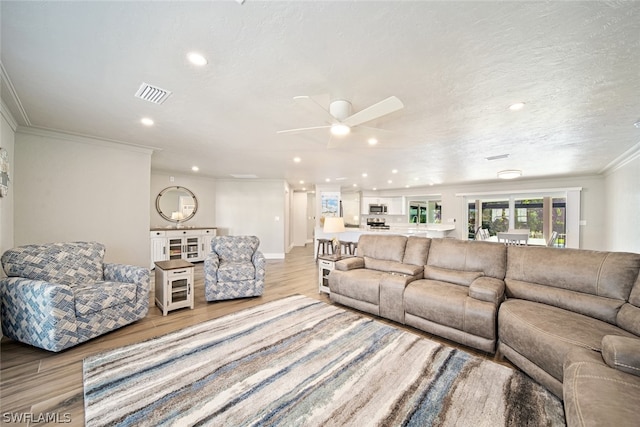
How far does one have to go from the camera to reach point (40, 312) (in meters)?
2.21

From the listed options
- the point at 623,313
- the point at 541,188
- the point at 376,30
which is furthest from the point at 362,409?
the point at 541,188

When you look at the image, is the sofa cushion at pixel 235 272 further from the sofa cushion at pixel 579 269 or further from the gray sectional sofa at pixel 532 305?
the sofa cushion at pixel 579 269

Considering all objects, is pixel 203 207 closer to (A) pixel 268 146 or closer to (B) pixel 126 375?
(A) pixel 268 146

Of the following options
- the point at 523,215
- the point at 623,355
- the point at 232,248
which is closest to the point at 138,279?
the point at 232,248

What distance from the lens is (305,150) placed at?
4238 millimetres

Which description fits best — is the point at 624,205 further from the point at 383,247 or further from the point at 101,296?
the point at 101,296

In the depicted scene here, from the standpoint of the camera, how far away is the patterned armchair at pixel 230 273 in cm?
360

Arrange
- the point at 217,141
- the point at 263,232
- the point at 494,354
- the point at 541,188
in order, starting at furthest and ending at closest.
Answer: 1. the point at 263,232
2. the point at 541,188
3. the point at 217,141
4. the point at 494,354

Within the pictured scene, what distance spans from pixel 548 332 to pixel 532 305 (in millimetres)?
513

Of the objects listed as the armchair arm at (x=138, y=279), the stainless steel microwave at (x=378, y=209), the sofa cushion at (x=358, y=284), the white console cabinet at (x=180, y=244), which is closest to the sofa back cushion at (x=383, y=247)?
the sofa cushion at (x=358, y=284)

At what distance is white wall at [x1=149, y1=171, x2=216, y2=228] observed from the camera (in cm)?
634

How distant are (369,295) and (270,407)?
182cm

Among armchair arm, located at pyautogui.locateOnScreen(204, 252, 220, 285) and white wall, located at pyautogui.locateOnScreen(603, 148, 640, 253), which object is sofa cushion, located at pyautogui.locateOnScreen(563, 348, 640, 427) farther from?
white wall, located at pyautogui.locateOnScreen(603, 148, 640, 253)

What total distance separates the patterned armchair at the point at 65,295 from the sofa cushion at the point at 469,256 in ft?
12.3
